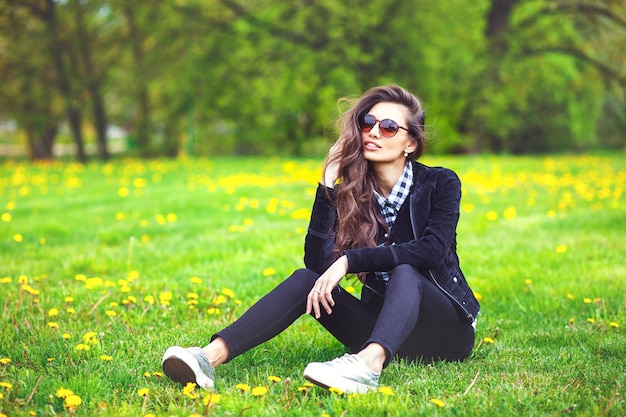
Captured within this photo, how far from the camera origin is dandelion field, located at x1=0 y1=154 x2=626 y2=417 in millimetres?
2742

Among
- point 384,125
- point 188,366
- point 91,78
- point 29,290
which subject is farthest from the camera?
point 91,78

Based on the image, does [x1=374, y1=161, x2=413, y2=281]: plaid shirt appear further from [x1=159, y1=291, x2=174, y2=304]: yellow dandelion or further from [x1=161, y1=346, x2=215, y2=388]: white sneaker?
[x1=159, y1=291, x2=174, y2=304]: yellow dandelion

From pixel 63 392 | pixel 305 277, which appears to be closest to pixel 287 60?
pixel 305 277

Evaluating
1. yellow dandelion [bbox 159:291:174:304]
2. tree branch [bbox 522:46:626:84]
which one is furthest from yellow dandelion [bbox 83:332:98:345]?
tree branch [bbox 522:46:626:84]

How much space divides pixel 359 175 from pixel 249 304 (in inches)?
59.6

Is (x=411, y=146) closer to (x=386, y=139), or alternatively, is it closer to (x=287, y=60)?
(x=386, y=139)

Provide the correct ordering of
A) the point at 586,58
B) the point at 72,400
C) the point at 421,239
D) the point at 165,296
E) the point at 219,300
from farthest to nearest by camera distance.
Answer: the point at 586,58
the point at 219,300
the point at 165,296
the point at 421,239
the point at 72,400

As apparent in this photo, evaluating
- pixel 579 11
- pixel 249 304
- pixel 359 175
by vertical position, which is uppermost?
pixel 579 11

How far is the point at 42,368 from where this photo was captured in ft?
10.2

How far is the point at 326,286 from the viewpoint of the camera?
2984 millimetres

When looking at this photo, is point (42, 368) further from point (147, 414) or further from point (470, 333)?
point (470, 333)

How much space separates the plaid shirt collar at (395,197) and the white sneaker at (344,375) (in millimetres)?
837

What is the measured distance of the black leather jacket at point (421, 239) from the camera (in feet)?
10.0

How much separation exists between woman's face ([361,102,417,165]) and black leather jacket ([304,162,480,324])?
143 mm
